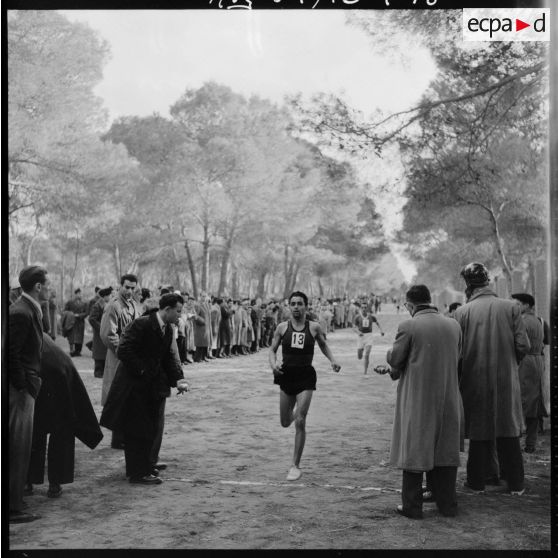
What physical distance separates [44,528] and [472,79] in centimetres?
555

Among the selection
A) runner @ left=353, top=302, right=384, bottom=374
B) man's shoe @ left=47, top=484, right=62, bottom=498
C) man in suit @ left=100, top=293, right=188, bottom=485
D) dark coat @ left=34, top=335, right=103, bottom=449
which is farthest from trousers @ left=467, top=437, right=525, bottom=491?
runner @ left=353, top=302, right=384, bottom=374

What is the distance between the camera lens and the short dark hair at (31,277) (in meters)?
4.93

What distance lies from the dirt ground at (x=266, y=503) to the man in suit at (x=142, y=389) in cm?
25

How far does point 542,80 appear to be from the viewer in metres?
5.41

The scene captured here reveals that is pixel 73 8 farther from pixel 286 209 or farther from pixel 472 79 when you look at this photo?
pixel 286 209

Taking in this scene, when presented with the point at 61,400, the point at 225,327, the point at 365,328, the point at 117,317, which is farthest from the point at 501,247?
the point at 61,400

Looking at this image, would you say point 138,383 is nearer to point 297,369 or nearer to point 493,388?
point 297,369

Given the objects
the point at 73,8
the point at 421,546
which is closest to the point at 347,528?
the point at 421,546

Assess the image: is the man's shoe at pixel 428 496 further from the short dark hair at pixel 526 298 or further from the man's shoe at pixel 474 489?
the short dark hair at pixel 526 298

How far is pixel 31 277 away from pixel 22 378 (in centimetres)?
75

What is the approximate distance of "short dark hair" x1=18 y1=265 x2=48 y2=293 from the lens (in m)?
4.93

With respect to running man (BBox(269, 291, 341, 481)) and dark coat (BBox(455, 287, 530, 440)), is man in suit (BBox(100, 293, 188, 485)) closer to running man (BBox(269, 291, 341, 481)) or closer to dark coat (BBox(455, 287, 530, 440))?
running man (BBox(269, 291, 341, 481))

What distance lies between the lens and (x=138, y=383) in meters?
5.91

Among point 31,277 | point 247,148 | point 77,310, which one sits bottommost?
point 77,310
